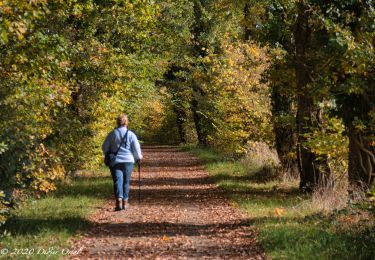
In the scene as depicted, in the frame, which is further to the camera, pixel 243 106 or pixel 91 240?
pixel 243 106

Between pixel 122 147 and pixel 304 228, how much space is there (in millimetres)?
4631

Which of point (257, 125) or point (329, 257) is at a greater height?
point (257, 125)

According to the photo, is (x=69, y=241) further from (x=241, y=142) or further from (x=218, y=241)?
(x=241, y=142)

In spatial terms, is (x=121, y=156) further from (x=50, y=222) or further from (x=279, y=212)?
(x=279, y=212)

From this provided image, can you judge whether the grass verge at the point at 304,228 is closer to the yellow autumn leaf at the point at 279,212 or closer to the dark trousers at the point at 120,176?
the yellow autumn leaf at the point at 279,212

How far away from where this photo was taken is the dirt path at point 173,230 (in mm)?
8938

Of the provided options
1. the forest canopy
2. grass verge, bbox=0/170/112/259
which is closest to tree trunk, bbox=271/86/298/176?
the forest canopy

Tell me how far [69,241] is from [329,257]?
4.04 m

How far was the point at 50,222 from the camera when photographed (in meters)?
11.2

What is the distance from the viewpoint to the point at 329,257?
7.96m

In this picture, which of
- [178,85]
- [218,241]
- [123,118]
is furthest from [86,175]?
[178,85]

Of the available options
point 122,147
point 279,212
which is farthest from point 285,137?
point 122,147

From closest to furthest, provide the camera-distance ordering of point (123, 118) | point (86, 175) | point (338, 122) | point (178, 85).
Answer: point (338, 122) < point (123, 118) < point (86, 175) < point (178, 85)

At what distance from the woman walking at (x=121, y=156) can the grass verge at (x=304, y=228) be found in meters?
2.54
